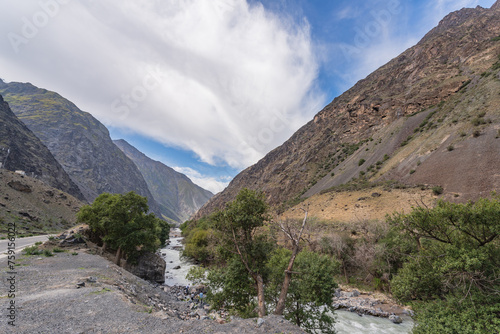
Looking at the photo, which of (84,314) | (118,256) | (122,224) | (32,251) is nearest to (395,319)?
(84,314)

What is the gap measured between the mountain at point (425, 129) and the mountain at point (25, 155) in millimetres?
108907

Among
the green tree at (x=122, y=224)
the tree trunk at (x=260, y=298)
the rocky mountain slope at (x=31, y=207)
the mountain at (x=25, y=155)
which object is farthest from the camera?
the mountain at (x=25, y=155)

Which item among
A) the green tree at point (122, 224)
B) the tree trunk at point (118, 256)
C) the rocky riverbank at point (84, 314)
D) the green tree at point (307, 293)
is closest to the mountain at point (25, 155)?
the green tree at point (122, 224)

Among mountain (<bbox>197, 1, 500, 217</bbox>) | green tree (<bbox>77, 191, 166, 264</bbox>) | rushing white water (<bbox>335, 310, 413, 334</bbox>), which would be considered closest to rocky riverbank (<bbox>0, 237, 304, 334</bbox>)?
green tree (<bbox>77, 191, 166, 264</bbox>)

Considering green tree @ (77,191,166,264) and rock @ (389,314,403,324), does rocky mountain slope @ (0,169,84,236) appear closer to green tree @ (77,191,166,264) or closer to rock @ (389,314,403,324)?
A: green tree @ (77,191,166,264)

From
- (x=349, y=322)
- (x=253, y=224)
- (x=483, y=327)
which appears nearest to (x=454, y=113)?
(x=349, y=322)

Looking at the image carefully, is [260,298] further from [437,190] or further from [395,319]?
[437,190]

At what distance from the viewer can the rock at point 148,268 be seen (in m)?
27.0

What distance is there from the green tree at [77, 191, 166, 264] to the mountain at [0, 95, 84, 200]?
74.7 m

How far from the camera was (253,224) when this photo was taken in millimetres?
13141

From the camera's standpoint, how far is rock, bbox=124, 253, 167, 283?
88.5ft

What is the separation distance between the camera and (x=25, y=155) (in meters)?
87.7

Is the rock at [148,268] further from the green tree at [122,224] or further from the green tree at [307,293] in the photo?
the green tree at [307,293]

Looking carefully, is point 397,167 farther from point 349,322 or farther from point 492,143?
point 349,322
